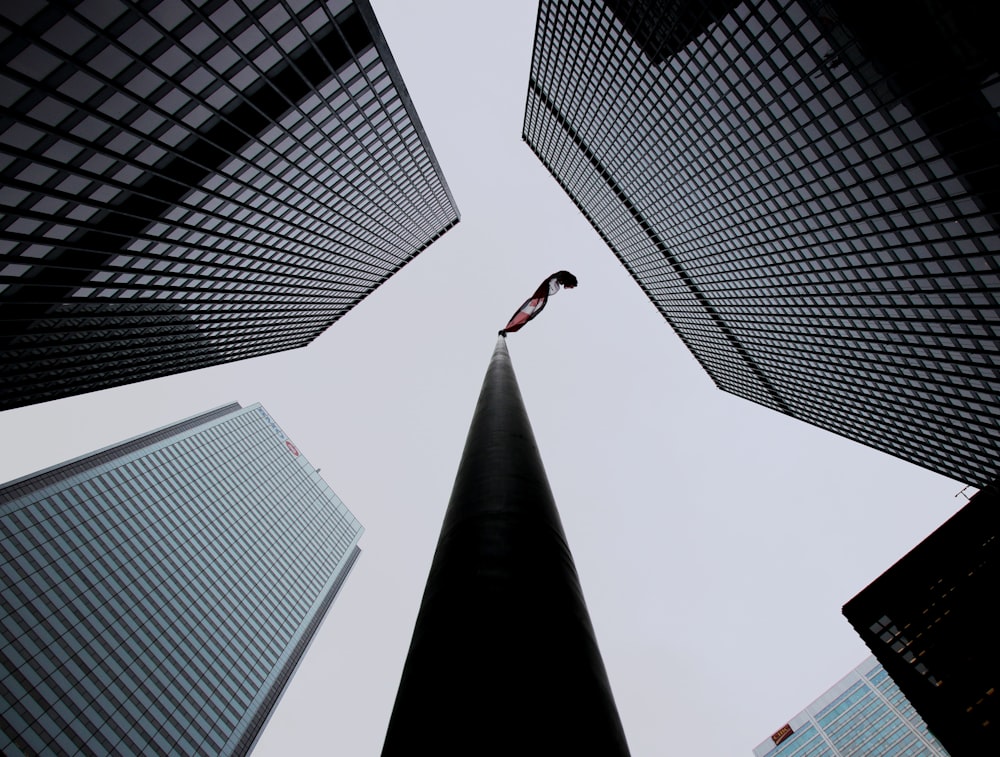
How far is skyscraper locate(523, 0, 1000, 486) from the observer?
114 ft

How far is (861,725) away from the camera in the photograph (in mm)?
142875

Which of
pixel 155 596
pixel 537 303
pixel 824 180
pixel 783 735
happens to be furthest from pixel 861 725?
pixel 537 303

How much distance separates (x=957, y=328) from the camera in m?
49.3

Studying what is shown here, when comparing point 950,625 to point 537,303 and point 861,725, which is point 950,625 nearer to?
point 537,303

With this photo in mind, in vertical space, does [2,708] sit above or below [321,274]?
below

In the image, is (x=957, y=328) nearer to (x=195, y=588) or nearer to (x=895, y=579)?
(x=895, y=579)

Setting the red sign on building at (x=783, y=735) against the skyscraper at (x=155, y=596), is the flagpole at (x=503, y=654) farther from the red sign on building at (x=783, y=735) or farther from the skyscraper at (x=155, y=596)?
the red sign on building at (x=783, y=735)

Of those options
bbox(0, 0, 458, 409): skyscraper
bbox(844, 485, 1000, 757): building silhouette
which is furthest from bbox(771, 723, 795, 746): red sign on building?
bbox(0, 0, 458, 409): skyscraper

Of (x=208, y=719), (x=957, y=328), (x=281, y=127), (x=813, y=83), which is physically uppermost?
(x=281, y=127)

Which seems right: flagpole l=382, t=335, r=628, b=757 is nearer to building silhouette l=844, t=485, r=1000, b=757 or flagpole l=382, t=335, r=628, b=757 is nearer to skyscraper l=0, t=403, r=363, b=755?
building silhouette l=844, t=485, r=1000, b=757

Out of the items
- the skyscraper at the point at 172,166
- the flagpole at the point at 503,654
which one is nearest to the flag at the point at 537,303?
the flagpole at the point at 503,654

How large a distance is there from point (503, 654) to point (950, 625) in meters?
67.1

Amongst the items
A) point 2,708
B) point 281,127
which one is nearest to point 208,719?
point 2,708

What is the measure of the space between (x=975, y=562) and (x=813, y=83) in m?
47.0
